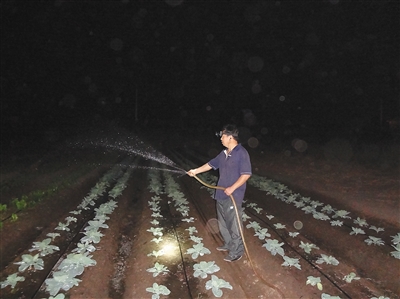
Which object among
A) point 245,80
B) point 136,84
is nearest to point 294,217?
point 245,80

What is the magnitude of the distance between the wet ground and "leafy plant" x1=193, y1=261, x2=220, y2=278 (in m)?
0.10

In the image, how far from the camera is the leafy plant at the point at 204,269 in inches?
251

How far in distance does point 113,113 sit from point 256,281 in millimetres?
78004

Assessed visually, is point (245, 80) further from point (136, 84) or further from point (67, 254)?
point (67, 254)

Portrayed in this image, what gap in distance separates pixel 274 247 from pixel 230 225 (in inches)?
70.6

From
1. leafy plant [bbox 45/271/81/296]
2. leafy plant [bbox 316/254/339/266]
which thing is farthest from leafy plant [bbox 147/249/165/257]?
leafy plant [bbox 316/254/339/266]

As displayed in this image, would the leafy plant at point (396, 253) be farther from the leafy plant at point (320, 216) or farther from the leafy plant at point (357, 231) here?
the leafy plant at point (320, 216)

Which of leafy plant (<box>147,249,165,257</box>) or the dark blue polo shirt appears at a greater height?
the dark blue polo shirt

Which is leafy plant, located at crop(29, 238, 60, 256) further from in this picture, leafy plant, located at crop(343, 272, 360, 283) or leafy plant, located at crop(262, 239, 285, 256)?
leafy plant, located at crop(343, 272, 360, 283)

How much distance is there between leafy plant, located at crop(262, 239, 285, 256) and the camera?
738 centimetres

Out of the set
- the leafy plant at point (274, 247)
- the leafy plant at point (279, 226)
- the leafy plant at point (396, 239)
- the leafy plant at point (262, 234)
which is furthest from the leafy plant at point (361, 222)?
the leafy plant at point (274, 247)

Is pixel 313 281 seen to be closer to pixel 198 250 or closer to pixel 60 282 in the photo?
pixel 198 250

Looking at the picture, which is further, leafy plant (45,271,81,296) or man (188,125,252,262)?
man (188,125,252,262)

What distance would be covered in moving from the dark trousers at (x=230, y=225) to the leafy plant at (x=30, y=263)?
3845mm
